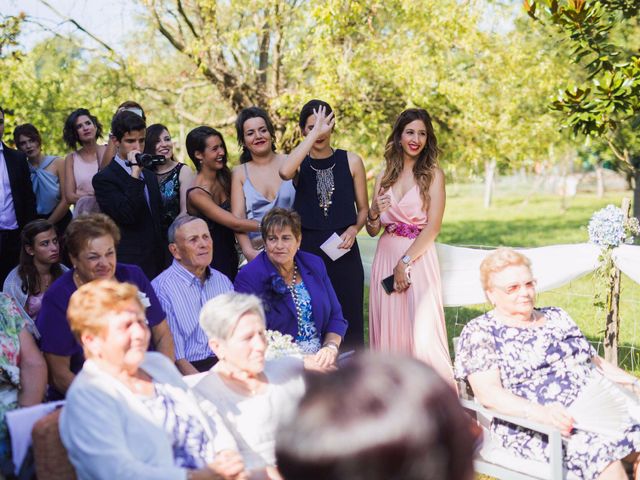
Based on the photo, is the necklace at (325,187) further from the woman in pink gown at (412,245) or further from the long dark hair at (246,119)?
the long dark hair at (246,119)

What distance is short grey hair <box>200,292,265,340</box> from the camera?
289cm

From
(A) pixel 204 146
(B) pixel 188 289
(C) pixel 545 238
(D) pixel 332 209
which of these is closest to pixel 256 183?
(A) pixel 204 146

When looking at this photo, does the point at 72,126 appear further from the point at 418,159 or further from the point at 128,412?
the point at 128,412

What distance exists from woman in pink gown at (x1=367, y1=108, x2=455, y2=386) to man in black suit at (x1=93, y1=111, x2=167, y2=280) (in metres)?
1.42

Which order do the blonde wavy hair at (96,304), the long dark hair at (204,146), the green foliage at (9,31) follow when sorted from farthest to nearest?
the green foliage at (9,31), the long dark hair at (204,146), the blonde wavy hair at (96,304)

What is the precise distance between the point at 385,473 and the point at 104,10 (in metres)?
11.5

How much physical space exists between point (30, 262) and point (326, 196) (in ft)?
6.13

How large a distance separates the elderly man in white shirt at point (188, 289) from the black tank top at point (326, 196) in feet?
3.28

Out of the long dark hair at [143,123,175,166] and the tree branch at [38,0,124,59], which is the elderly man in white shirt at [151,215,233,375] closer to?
the long dark hair at [143,123,175,166]

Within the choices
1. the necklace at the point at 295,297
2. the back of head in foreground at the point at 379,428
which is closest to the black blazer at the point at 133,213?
the necklace at the point at 295,297

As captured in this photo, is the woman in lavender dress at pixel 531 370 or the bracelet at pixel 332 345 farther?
the bracelet at pixel 332 345

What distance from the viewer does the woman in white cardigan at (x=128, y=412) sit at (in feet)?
7.93

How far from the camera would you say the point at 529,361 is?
139 inches

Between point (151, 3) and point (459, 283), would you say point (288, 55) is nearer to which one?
point (151, 3)
